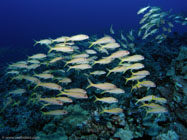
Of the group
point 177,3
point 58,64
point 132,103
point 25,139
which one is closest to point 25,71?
point 58,64

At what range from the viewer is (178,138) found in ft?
12.0

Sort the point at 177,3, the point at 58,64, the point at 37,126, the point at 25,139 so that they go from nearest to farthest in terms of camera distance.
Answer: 1. the point at 25,139
2. the point at 37,126
3. the point at 58,64
4. the point at 177,3

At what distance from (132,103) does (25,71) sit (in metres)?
5.61

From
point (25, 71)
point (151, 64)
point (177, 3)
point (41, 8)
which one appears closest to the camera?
point (151, 64)

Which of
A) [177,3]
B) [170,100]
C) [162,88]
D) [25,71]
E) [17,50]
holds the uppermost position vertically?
[177,3]

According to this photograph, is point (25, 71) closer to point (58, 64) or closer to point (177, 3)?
point (58, 64)

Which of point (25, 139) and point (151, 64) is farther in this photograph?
point (151, 64)

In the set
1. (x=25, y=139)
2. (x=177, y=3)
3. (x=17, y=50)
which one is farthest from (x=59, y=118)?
(x=177, y=3)

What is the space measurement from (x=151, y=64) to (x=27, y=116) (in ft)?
17.1

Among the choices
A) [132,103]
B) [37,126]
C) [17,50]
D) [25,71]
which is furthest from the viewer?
[17,50]

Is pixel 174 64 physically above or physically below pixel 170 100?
above

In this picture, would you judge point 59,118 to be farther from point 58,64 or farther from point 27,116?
point 58,64

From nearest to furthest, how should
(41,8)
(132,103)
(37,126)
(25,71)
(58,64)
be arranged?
(37,126)
(132,103)
(25,71)
(58,64)
(41,8)

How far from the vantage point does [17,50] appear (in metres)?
22.1
